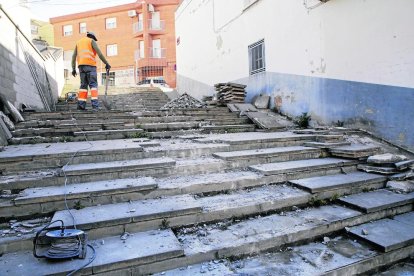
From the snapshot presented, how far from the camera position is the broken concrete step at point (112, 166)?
11.1ft

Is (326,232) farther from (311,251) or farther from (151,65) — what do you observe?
(151,65)

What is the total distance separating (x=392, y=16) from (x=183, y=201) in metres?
4.83

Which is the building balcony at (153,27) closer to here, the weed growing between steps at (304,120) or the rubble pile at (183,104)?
the rubble pile at (183,104)

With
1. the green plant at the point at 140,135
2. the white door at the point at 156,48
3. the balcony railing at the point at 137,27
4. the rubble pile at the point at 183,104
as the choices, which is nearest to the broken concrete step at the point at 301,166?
the green plant at the point at 140,135

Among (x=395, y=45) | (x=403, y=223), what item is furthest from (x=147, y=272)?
(x=395, y=45)

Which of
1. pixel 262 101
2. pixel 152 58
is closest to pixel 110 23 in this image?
pixel 152 58

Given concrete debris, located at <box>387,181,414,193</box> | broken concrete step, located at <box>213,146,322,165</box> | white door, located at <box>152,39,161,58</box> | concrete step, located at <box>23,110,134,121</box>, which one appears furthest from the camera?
white door, located at <box>152,39,161,58</box>

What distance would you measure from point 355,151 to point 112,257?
3.91 meters

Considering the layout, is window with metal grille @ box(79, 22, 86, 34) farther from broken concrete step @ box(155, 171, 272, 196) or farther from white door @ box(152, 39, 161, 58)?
broken concrete step @ box(155, 171, 272, 196)

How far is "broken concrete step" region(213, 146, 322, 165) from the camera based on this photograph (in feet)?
14.0

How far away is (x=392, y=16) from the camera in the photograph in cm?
487

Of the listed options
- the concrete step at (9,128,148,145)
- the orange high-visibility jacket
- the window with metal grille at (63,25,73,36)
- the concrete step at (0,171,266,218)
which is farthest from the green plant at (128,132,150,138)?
the window with metal grille at (63,25,73,36)

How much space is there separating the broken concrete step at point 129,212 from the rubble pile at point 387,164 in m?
2.90

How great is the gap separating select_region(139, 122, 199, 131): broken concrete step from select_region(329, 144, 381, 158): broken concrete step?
322 centimetres
